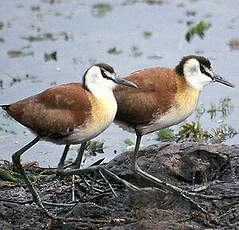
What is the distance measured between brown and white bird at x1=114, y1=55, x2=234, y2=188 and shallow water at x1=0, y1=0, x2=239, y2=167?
2083 mm

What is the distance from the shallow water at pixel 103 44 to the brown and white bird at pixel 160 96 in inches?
82.0

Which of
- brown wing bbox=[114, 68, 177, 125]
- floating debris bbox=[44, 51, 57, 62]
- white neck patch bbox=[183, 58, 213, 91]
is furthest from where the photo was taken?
floating debris bbox=[44, 51, 57, 62]

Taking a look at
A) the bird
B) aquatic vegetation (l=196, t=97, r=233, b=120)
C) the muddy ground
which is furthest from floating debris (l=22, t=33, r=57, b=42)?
the bird

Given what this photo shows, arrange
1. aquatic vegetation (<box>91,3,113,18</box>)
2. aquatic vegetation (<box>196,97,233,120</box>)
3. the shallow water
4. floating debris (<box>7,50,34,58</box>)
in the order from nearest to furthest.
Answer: the shallow water < aquatic vegetation (<box>196,97,233,120</box>) < floating debris (<box>7,50,34,58</box>) < aquatic vegetation (<box>91,3,113,18</box>)

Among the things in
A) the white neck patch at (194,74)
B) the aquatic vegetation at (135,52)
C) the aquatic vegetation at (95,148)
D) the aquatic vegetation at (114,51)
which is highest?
the white neck patch at (194,74)

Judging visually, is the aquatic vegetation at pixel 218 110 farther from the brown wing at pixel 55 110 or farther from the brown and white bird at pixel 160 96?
the brown wing at pixel 55 110

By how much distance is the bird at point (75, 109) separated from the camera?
6238 mm

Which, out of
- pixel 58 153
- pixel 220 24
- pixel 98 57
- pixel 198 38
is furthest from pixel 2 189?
pixel 220 24

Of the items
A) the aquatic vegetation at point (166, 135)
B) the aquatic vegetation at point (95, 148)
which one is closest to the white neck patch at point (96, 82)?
the aquatic vegetation at point (95, 148)

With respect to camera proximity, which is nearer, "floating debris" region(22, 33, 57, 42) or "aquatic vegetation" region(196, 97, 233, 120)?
"aquatic vegetation" region(196, 97, 233, 120)

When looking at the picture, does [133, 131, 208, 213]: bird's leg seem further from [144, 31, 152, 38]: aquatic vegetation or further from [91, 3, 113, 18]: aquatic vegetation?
[91, 3, 113, 18]: aquatic vegetation

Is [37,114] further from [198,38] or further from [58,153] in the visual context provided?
[198,38]

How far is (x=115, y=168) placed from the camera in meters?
7.28

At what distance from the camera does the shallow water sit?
9616mm
